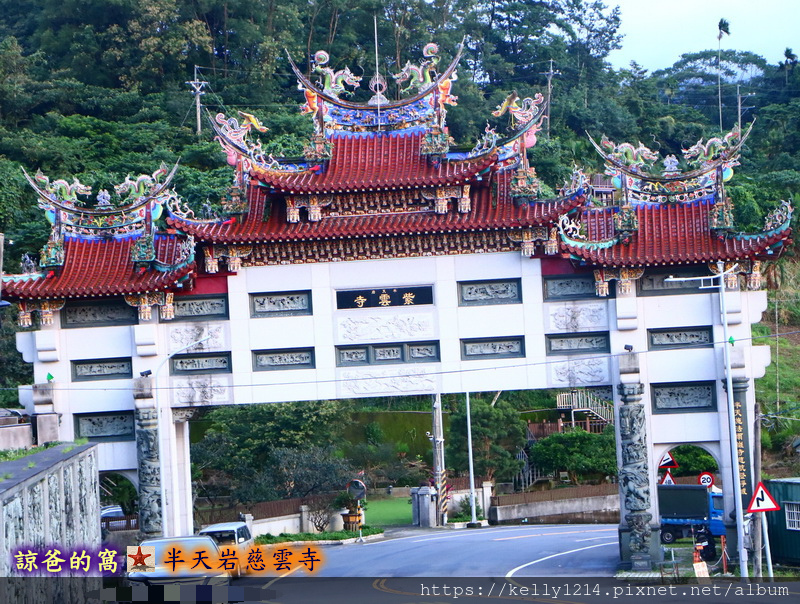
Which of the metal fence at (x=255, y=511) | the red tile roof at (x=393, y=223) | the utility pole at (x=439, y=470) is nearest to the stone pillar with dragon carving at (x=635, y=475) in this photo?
the red tile roof at (x=393, y=223)

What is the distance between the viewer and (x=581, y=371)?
24.5 meters

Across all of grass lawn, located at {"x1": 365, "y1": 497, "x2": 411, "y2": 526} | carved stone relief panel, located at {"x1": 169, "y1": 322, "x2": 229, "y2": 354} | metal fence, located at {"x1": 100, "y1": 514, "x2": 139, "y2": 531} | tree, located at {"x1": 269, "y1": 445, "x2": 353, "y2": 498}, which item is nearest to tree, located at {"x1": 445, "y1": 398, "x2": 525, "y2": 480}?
grass lawn, located at {"x1": 365, "y1": 497, "x2": 411, "y2": 526}

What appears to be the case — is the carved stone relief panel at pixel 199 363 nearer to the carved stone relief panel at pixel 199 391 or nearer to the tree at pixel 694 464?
the carved stone relief panel at pixel 199 391

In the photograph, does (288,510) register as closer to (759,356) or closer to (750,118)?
(759,356)

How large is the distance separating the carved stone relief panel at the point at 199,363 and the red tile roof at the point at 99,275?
180 centimetres

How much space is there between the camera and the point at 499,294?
81.0 feet

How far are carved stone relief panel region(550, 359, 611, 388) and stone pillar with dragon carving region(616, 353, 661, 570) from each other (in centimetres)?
50

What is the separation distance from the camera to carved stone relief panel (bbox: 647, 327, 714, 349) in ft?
79.7

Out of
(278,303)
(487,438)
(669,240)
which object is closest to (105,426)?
(278,303)

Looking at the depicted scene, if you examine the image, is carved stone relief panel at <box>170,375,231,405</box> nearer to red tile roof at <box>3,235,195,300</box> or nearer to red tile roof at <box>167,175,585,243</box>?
red tile roof at <box>3,235,195,300</box>

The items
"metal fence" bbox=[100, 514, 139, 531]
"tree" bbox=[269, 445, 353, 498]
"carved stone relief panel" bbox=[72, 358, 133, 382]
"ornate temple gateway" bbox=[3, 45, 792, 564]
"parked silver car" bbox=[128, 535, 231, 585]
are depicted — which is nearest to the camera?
"parked silver car" bbox=[128, 535, 231, 585]

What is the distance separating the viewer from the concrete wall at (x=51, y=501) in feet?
42.2

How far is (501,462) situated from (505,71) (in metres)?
29.2

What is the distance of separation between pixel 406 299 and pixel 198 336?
4.75m
